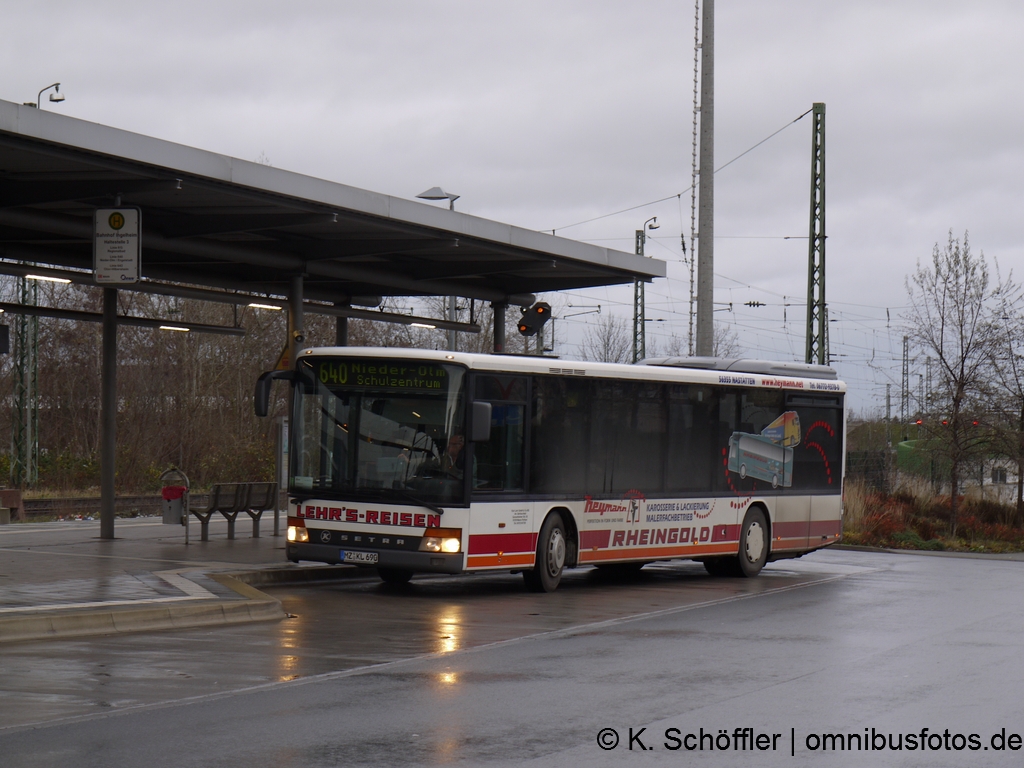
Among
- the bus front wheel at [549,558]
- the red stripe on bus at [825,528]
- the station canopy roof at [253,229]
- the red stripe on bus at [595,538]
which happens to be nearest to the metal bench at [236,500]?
the station canopy roof at [253,229]

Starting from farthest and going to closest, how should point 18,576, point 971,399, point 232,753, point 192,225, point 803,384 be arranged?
point 971,399
point 803,384
point 192,225
point 18,576
point 232,753

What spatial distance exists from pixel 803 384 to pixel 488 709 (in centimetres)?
1418

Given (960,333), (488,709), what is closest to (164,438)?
(960,333)

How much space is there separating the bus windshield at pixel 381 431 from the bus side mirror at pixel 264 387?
401mm

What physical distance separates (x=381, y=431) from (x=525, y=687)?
686cm

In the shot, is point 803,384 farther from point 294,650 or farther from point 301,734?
point 301,734

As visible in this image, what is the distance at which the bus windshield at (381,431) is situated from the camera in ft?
52.1

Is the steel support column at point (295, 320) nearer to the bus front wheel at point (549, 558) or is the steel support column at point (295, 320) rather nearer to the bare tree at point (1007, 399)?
the bus front wheel at point (549, 558)

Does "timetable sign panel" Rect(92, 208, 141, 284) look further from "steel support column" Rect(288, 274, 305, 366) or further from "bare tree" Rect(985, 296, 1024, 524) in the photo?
"bare tree" Rect(985, 296, 1024, 524)

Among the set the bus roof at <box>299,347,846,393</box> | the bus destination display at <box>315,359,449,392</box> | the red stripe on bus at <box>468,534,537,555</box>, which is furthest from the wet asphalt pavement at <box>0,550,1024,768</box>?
the bus roof at <box>299,347,846,393</box>

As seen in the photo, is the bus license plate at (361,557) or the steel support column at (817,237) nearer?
the bus license plate at (361,557)

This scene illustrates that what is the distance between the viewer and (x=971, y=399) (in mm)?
34188

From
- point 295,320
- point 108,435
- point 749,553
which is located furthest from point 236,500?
point 749,553

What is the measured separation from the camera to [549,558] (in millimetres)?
17031
